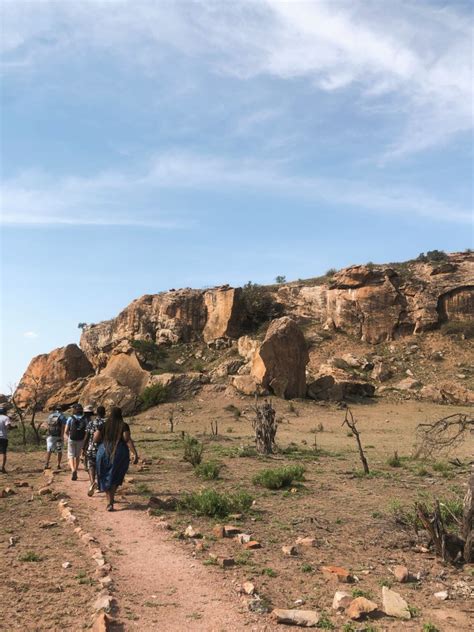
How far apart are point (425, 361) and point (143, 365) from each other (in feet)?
62.8

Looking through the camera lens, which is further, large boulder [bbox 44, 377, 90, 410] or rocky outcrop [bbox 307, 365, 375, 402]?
large boulder [bbox 44, 377, 90, 410]

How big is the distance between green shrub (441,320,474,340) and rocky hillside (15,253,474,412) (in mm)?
72

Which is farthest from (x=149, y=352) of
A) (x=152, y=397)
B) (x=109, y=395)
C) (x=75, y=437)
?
(x=75, y=437)

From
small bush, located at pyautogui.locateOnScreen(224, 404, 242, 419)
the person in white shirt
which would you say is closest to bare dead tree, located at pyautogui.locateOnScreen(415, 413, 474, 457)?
the person in white shirt

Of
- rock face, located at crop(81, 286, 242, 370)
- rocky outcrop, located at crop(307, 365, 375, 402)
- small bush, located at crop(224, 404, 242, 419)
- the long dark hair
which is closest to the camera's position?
the long dark hair

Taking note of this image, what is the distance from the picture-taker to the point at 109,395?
29.4 metres

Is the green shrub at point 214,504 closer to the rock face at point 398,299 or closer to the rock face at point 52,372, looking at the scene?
the rock face at point 52,372

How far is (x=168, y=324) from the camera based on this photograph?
152ft

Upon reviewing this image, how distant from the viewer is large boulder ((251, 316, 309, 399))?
30312mm

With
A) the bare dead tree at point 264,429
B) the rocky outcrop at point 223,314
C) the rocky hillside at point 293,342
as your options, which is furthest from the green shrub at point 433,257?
the bare dead tree at point 264,429

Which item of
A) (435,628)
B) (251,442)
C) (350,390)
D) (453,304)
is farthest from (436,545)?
(453,304)

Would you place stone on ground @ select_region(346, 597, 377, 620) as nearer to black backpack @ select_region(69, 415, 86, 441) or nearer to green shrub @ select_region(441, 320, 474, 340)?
black backpack @ select_region(69, 415, 86, 441)

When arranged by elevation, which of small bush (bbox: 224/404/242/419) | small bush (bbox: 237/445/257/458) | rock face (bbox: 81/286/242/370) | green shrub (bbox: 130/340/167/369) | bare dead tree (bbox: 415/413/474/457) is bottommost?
small bush (bbox: 237/445/257/458)

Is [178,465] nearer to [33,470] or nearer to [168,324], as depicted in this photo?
[33,470]
